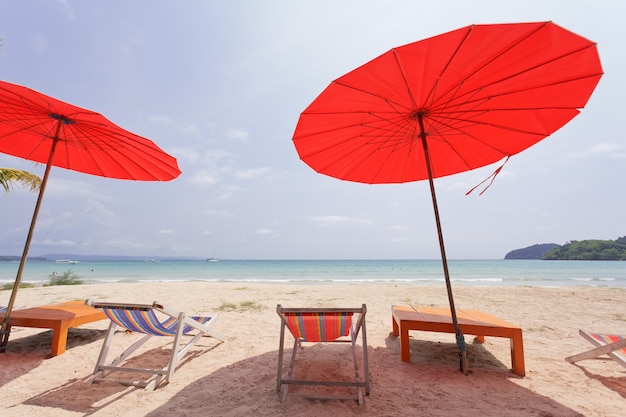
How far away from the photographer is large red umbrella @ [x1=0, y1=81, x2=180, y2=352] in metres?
2.82

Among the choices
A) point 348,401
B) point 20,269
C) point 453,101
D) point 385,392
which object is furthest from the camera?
point 20,269

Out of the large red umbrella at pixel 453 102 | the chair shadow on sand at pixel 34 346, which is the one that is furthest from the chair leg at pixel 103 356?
the large red umbrella at pixel 453 102

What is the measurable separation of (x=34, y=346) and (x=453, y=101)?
611cm

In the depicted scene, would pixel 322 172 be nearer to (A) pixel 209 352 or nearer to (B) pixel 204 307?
(A) pixel 209 352

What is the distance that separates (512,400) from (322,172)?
3065mm

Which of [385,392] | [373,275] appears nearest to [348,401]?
[385,392]

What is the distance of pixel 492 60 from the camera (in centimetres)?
217

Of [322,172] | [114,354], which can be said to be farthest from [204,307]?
[322,172]

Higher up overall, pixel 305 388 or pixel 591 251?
pixel 591 251

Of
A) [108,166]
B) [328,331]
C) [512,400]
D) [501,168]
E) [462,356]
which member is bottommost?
[512,400]

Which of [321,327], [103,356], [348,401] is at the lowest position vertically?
[348,401]

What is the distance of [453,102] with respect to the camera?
9.21ft

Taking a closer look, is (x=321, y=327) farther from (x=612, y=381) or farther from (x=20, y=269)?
(x=20, y=269)

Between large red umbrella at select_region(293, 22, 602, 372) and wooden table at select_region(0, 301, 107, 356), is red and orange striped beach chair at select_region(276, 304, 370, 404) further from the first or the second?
wooden table at select_region(0, 301, 107, 356)
